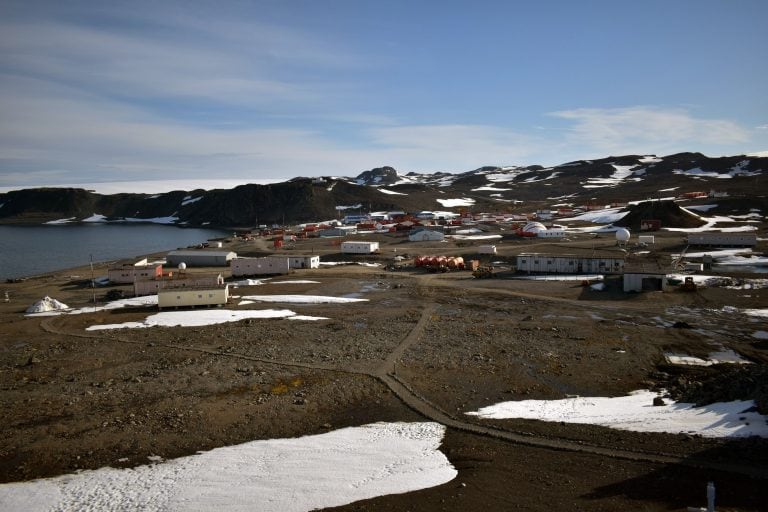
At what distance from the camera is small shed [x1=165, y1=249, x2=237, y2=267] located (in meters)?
64.9

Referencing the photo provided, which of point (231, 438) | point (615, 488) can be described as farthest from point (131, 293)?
point (615, 488)

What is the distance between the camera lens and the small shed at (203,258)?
213 feet

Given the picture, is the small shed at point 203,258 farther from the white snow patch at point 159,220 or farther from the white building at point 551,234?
the white snow patch at point 159,220

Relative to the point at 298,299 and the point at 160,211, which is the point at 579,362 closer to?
the point at 298,299

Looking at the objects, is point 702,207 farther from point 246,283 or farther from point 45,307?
point 45,307

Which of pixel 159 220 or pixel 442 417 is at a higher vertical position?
pixel 159 220

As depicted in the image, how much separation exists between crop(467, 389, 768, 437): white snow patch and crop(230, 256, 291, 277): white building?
38.1 meters

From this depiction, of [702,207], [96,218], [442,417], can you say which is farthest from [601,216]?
[96,218]

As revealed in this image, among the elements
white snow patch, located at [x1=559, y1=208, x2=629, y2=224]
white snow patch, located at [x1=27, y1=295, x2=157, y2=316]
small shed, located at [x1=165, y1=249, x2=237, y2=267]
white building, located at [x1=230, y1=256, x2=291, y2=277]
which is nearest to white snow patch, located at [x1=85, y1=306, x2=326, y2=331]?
white snow patch, located at [x1=27, y1=295, x2=157, y2=316]

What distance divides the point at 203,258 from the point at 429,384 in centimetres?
5008

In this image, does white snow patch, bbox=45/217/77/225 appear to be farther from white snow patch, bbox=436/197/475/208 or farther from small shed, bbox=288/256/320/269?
small shed, bbox=288/256/320/269

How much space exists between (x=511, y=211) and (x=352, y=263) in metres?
80.7

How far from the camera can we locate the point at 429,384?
71.6ft

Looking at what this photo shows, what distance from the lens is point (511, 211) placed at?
13388 centimetres
